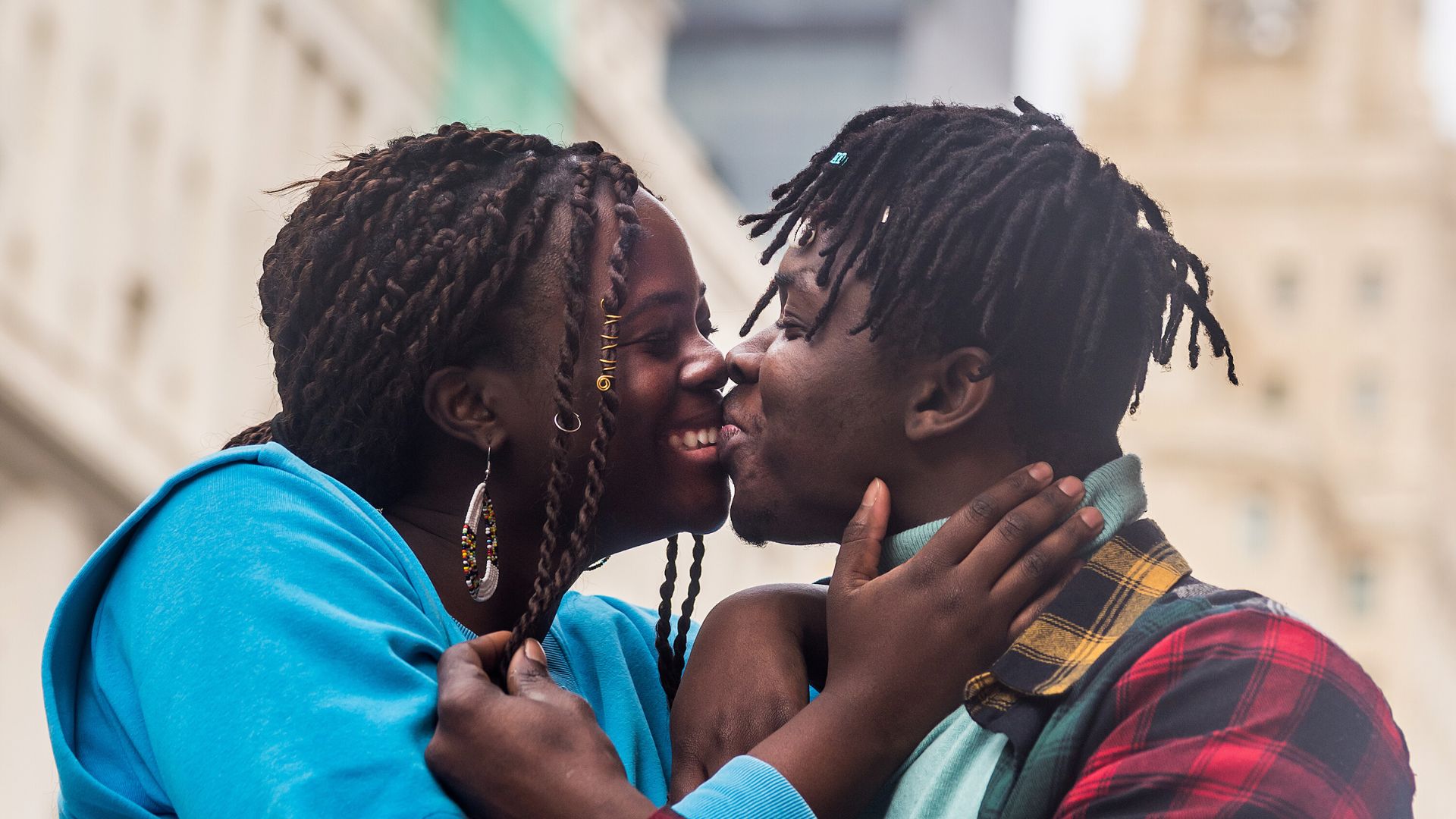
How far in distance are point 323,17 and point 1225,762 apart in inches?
861

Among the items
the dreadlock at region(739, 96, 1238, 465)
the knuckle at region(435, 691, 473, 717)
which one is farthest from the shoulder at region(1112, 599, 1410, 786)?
the knuckle at region(435, 691, 473, 717)

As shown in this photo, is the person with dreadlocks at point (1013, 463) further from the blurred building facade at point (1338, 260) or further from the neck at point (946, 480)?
the blurred building facade at point (1338, 260)

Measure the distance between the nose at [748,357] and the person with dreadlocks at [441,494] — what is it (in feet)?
0.18

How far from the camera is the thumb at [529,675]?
2549 mm

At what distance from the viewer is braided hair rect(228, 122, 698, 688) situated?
3027 mm

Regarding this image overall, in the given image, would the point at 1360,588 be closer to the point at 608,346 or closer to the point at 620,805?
the point at 608,346

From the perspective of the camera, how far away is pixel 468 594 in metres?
3.09

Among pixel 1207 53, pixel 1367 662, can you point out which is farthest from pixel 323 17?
pixel 1207 53

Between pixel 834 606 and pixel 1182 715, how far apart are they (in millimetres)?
514

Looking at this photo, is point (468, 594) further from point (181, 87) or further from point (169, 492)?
point (181, 87)

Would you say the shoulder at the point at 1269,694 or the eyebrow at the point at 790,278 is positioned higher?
the eyebrow at the point at 790,278

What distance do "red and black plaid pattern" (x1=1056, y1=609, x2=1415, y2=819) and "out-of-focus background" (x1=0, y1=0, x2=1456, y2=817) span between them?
1.06 m

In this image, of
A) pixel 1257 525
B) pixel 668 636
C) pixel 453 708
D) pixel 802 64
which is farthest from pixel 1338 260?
pixel 453 708

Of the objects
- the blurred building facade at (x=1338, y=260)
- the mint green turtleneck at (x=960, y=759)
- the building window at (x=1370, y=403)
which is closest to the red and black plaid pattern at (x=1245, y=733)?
the mint green turtleneck at (x=960, y=759)
